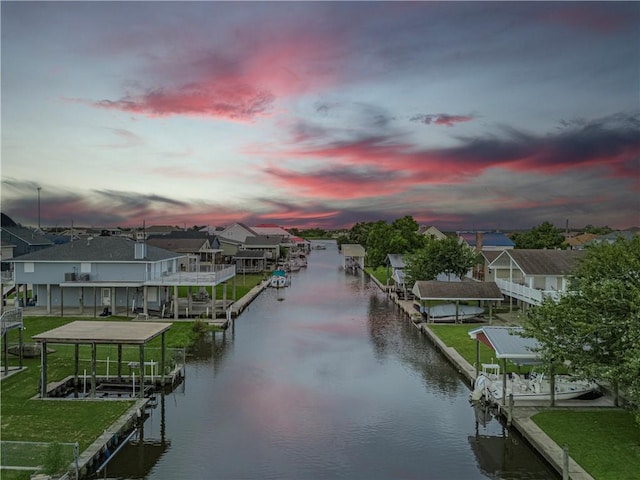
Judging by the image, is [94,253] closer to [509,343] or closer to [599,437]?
[509,343]

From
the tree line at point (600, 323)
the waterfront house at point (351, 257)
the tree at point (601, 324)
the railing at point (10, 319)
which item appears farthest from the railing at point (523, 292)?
the waterfront house at point (351, 257)

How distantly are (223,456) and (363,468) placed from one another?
4.69 m

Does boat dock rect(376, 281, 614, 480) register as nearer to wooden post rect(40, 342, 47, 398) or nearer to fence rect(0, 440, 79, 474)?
fence rect(0, 440, 79, 474)

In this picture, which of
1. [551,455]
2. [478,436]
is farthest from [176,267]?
[551,455]

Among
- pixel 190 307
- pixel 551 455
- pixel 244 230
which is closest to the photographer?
pixel 551 455

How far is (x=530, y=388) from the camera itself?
22656 millimetres

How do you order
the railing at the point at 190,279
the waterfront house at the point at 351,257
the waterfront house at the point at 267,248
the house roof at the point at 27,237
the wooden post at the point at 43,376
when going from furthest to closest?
the waterfront house at the point at 351,257 → the waterfront house at the point at 267,248 → the house roof at the point at 27,237 → the railing at the point at 190,279 → the wooden post at the point at 43,376

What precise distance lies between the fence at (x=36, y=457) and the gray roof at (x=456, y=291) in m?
29.8

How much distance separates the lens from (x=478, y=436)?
20.0 meters

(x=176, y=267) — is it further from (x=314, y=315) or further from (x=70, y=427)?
(x=70, y=427)

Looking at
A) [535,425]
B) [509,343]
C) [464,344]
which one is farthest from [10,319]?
[464,344]

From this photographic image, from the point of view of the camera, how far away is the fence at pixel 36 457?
580 inches

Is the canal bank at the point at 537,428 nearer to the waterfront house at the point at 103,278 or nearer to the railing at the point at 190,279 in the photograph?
the railing at the point at 190,279

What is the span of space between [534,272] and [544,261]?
2360 millimetres
